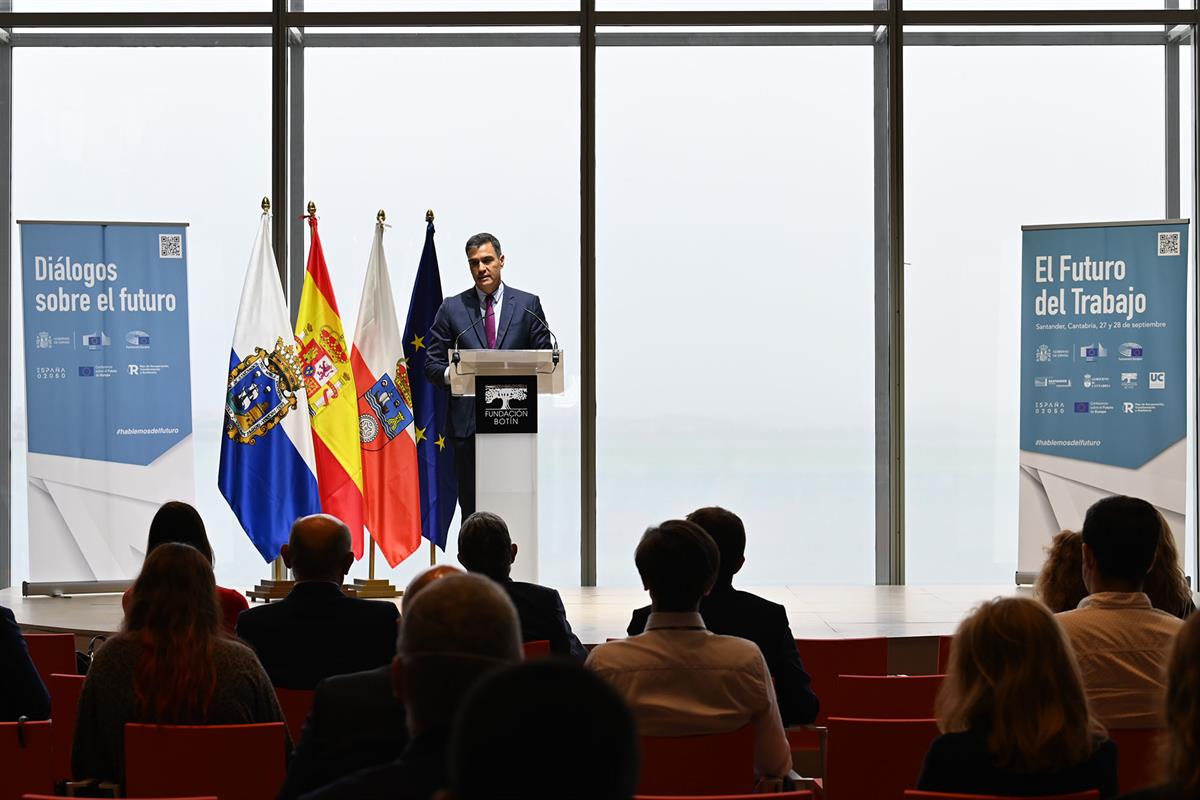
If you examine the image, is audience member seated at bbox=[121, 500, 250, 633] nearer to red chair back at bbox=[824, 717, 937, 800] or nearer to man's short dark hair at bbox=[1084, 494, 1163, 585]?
red chair back at bbox=[824, 717, 937, 800]

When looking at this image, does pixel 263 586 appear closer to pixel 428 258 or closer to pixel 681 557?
pixel 428 258

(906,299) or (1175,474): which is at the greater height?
(906,299)

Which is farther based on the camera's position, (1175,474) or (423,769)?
(1175,474)

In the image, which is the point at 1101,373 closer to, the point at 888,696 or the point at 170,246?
the point at 888,696

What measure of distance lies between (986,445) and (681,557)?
581cm

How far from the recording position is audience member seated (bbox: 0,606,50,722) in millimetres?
3412

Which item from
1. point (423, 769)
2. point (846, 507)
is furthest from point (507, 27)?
point (423, 769)

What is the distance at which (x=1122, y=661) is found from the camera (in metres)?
2.99

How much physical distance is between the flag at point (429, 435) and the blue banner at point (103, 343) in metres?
1.33

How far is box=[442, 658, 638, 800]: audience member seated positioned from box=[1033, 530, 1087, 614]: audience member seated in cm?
293

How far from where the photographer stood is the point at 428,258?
731 centimetres

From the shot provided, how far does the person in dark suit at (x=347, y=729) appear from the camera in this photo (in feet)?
7.18

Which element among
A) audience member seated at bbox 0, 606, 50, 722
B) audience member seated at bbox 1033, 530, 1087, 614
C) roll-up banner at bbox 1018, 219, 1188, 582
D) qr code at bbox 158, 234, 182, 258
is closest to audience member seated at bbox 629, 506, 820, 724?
audience member seated at bbox 1033, 530, 1087, 614

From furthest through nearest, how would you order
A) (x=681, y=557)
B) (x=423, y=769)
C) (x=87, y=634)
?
(x=87, y=634), (x=681, y=557), (x=423, y=769)
